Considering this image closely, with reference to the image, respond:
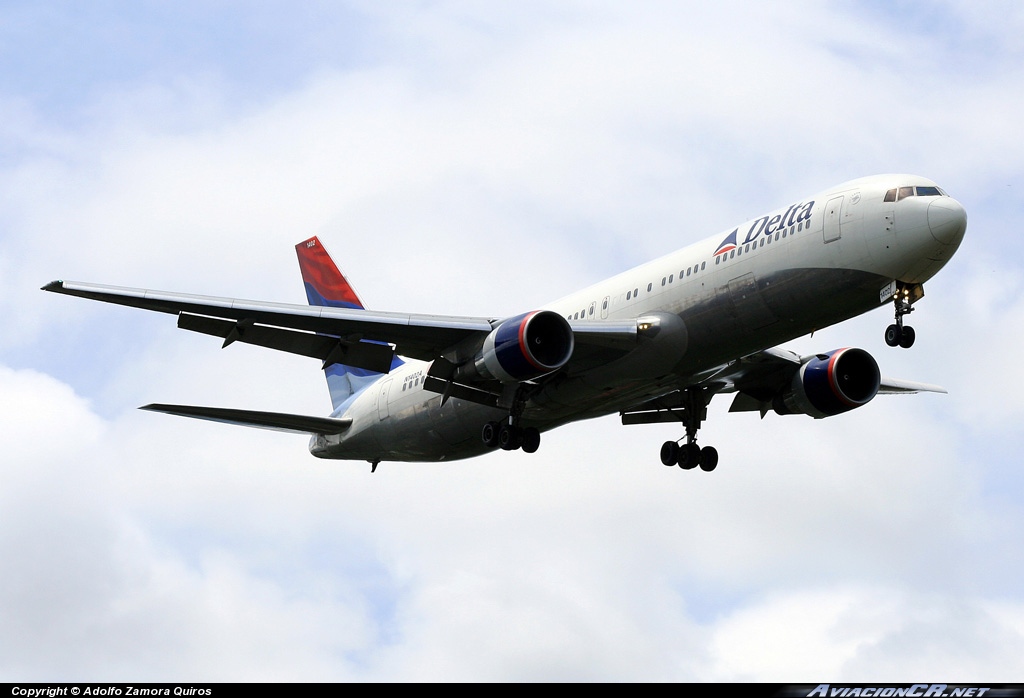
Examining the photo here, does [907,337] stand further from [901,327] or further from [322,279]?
[322,279]

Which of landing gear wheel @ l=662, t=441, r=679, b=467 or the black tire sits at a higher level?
landing gear wheel @ l=662, t=441, r=679, b=467

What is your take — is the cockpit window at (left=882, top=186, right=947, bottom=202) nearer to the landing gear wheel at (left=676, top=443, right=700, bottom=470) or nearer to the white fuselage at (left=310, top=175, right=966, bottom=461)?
the white fuselage at (left=310, top=175, right=966, bottom=461)

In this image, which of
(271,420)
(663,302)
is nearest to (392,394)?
(271,420)

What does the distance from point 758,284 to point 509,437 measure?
799 centimetres

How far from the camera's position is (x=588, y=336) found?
3120cm

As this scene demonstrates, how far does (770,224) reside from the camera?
30.2 metres

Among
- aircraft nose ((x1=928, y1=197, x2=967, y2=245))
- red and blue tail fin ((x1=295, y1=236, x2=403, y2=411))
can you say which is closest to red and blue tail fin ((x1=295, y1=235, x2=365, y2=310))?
red and blue tail fin ((x1=295, y1=236, x2=403, y2=411))

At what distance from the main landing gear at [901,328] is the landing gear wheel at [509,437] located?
9.94 metres

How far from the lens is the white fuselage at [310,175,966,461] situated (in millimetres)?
28281

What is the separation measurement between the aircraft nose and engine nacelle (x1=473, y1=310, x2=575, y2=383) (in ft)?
27.8

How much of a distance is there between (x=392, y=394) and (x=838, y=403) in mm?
12664

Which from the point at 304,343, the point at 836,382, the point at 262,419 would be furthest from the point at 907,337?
the point at 262,419

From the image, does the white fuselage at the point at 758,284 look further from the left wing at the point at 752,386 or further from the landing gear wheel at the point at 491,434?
the left wing at the point at 752,386

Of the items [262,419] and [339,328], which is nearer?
[339,328]
